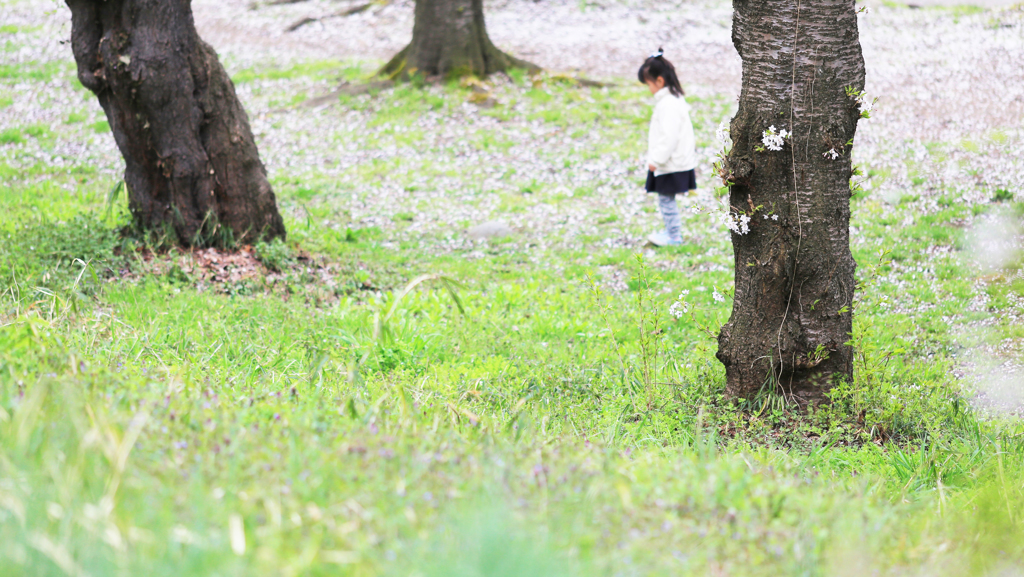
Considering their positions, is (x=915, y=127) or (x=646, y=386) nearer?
(x=646, y=386)

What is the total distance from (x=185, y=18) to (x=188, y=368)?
426cm

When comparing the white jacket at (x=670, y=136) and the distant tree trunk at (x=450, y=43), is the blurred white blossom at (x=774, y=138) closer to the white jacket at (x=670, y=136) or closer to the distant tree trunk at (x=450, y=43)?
the white jacket at (x=670, y=136)

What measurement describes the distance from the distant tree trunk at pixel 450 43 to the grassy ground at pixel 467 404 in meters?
4.71

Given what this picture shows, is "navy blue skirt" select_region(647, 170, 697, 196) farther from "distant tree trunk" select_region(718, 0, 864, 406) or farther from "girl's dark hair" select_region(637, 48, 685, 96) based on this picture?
"distant tree trunk" select_region(718, 0, 864, 406)

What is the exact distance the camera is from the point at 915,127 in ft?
41.1

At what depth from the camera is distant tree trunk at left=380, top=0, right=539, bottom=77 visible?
1439 cm

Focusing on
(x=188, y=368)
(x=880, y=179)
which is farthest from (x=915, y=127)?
(x=188, y=368)

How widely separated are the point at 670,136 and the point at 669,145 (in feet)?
0.36

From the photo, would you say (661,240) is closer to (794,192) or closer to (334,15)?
(794,192)

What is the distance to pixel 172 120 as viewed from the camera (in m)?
6.72

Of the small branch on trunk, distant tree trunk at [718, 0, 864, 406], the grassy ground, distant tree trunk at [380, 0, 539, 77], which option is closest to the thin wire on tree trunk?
distant tree trunk at [718, 0, 864, 406]

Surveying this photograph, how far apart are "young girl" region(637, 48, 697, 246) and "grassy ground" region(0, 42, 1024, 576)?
40 centimetres

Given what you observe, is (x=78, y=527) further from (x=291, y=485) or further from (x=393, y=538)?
(x=393, y=538)

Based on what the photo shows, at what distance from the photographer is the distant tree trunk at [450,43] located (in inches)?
567
